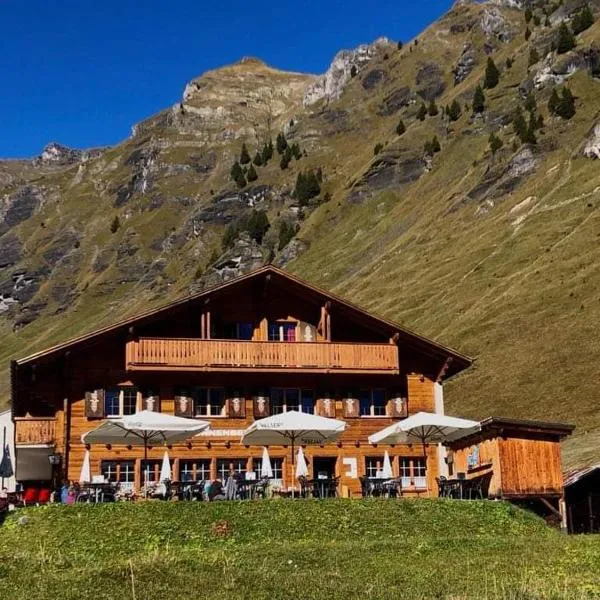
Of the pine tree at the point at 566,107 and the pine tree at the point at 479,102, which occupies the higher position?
the pine tree at the point at 479,102

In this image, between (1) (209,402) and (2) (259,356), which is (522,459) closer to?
(2) (259,356)

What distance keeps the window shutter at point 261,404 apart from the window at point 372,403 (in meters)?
3.90

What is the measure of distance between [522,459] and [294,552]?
43.0 feet

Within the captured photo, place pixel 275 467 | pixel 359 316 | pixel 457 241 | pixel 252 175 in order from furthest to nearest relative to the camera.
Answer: pixel 252 175 < pixel 457 241 < pixel 359 316 < pixel 275 467

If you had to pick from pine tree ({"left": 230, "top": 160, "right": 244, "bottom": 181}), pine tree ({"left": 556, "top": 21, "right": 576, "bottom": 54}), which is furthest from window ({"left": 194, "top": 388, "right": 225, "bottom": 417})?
pine tree ({"left": 230, "top": 160, "right": 244, "bottom": 181})

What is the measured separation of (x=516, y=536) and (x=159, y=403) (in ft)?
53.3

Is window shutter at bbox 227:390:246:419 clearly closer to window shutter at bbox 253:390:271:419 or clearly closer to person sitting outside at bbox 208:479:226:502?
window shutter at bbox 253:390:271:419

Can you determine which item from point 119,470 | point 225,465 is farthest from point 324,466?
point 119,470

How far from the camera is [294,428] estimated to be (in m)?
30.0

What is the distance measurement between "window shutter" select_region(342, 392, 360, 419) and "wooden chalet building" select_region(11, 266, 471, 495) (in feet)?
0.13

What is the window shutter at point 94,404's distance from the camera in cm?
3519

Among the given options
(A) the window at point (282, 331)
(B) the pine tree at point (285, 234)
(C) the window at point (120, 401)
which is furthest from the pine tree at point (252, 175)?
(C) the window at point (120, 401)

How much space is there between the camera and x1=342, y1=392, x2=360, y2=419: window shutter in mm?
37281

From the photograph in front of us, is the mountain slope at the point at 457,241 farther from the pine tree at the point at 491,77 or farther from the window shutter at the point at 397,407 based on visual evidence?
the window shutter at the point at 397,407
